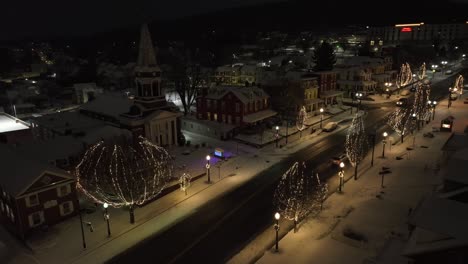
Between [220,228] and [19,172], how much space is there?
17.2 metres

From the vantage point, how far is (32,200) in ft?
86.7

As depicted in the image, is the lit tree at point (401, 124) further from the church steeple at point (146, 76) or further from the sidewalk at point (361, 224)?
the church steeple at point (146, 76)

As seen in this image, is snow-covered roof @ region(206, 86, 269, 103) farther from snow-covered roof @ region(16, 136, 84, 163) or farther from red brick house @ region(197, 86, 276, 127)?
snow-covered roof @ region(16, 136, 84, 163)

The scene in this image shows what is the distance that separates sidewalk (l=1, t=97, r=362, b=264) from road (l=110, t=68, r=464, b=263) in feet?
3.33

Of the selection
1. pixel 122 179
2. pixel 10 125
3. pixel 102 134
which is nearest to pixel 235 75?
→ pixel 10 125

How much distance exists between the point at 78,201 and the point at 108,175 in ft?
13.0

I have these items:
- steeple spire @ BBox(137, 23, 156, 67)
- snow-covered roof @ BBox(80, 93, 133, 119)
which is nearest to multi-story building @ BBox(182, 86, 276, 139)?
snow-covered roof @ BBox(80, 93, 133, 119)

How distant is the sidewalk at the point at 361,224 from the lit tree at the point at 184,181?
1064 centimetres

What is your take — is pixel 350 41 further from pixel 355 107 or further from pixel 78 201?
pixel 78 201

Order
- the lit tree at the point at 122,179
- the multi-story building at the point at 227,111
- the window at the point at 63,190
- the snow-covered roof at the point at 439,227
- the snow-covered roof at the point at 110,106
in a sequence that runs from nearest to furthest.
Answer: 1. the snow-covered roof at the point at 439,227
2. the lit tree at the point at 122,179
3. the window at the point at 63,190
4. the snow-covered roof at the point at 110,106
5. the multi-story building at the point at 227,111

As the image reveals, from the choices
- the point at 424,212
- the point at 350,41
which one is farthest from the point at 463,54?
the point at 424,212

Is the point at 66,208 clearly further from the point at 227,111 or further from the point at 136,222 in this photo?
the point at 227,111

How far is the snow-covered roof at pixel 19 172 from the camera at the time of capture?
26.2 meters

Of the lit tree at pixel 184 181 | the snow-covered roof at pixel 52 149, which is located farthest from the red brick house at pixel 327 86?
the snow-covered roof at pixel 52 149
